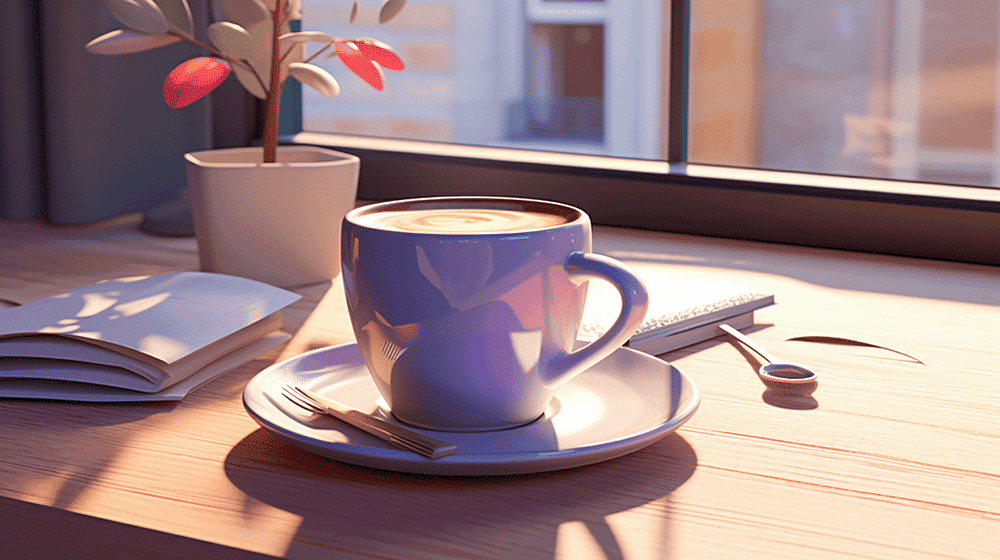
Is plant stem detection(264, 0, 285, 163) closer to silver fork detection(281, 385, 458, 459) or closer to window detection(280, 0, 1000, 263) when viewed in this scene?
silver fork detection(281, 385, 458, 459)

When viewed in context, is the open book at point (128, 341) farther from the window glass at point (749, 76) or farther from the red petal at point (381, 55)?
the window glass at point (749, 76)

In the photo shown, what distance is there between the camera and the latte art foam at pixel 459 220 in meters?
0.45

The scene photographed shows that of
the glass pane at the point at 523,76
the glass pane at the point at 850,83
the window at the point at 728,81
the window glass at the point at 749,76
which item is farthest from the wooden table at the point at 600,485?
the glass pane at the point at 523,76

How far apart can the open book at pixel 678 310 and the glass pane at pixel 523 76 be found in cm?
1353

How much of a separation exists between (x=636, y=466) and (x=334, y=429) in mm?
149

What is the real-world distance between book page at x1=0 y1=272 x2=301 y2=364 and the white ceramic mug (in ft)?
0.55

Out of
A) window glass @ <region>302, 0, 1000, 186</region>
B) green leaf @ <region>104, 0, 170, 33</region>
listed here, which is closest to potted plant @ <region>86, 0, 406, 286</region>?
green leaf @ <region>104, 0, 170, 33</region>

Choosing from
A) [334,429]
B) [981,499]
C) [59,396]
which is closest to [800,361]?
[981,499]

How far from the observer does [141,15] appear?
30.1 inches

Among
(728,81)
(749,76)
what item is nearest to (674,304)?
(728,81)

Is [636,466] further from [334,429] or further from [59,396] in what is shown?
[59,396]

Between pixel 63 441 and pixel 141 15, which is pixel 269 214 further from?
pixel 63 441

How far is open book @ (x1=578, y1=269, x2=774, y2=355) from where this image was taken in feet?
2.05

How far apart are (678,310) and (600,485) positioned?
256 millimetres
